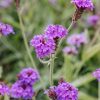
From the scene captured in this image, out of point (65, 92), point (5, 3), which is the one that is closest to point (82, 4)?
point (65, 92)

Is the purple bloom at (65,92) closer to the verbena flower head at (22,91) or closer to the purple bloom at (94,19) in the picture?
the verbena flower head at (22,91)

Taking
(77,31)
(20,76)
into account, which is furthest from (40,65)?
(20,76)

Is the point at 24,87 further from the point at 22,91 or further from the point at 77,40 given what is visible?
the point at 77,40

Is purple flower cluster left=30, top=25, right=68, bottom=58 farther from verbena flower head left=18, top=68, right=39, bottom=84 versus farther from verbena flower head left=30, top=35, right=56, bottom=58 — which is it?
verbena flower head left=18, top=68, right=39, bottom=84

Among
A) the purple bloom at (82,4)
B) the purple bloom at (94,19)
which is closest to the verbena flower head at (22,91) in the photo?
the purple bloom at (82,4)

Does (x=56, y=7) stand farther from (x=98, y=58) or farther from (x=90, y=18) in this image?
(x=98, y=58)
